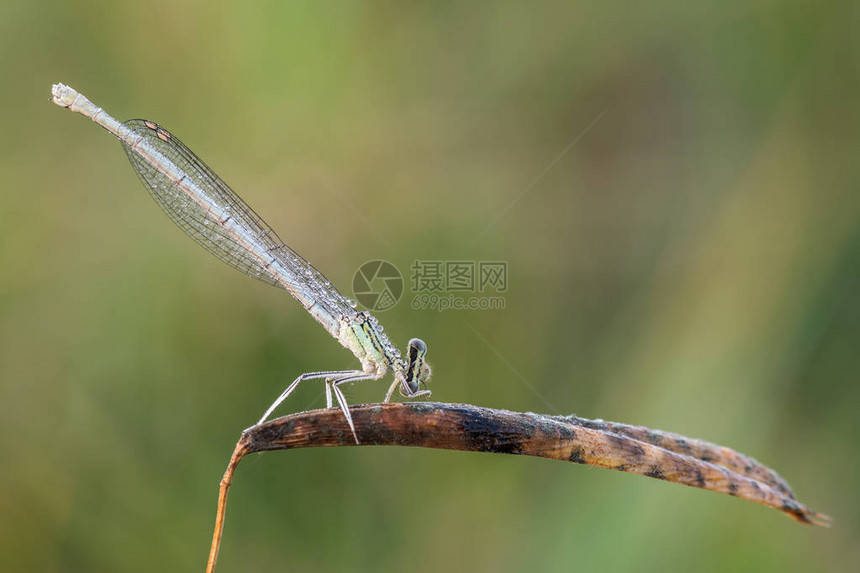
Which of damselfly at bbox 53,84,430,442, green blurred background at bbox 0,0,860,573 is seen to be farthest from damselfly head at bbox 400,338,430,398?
green blurred background at bbox 0,0,860,573

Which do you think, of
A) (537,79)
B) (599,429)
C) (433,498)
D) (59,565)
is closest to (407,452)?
(433,498)

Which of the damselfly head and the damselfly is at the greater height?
the damselfly

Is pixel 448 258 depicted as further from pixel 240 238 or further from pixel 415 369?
pixel 240 238

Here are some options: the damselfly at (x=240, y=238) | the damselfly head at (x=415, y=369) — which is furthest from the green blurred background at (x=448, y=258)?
the damselfly head at (x=415, y=369)

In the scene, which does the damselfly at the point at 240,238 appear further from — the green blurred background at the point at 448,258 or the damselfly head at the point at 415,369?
the green blurred background at the point at 448,258

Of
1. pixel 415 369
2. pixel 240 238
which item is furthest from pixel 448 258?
pixel 240 238

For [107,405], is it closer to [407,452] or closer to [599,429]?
[407,452]

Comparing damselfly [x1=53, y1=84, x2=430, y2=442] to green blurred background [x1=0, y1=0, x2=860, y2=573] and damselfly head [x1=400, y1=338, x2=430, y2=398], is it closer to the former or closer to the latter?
damselfly head [x1=400, y1=338, x2=430, y2=398]
